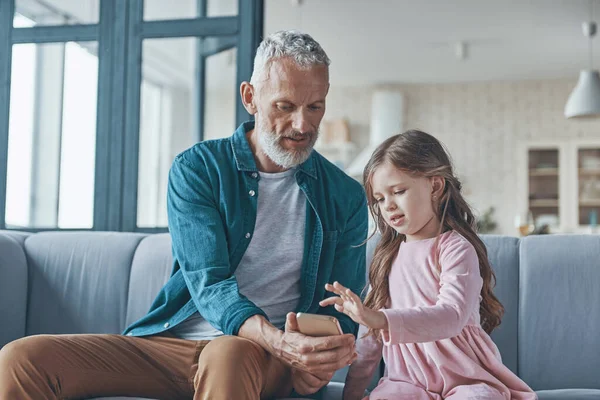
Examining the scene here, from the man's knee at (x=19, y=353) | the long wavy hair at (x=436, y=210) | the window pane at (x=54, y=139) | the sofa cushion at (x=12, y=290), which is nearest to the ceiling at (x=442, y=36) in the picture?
the window pane at (x=54, y=139)

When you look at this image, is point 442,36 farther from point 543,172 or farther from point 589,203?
point 589,203

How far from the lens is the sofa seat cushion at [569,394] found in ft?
6.49

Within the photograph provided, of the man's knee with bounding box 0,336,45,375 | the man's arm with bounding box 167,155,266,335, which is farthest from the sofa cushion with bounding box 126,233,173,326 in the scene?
the man's knee with bounding box 0,336,45,375

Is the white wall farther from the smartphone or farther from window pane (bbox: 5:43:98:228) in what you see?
the smartphone

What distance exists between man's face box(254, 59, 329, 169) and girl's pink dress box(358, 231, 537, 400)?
0.37 meters

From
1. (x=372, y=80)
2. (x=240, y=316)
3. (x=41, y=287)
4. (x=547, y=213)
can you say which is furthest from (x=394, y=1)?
(x=240, y=316)

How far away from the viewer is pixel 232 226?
198cm

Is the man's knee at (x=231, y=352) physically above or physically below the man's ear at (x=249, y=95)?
below

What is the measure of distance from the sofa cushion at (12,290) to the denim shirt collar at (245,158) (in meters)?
0.91

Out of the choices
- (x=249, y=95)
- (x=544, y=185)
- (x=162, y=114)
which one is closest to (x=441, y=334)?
(x=249, y=95)

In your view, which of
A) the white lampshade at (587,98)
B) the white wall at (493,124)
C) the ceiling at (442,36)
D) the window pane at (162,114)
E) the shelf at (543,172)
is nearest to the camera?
the window pane at (162,114)

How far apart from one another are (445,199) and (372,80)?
7.64 meters

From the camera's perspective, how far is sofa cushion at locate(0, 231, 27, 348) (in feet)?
8.04

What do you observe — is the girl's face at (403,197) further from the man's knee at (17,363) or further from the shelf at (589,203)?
the shelf at (589,203)
